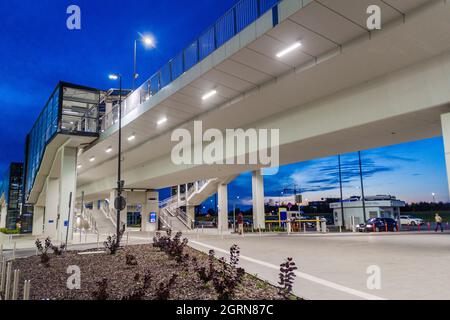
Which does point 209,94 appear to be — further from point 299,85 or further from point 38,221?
point 38,221

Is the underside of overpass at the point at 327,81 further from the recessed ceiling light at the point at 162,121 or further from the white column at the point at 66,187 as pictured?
the white column at the point at 66,187

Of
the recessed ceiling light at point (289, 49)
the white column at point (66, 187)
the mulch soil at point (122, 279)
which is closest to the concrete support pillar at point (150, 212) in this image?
the white column at point (66, 187)

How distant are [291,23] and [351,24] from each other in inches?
74.4

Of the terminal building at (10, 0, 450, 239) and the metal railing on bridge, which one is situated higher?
the metal railing on bridge

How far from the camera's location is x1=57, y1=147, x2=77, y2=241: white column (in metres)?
25.1

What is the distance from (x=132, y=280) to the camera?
906cm

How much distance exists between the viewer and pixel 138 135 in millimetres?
24266

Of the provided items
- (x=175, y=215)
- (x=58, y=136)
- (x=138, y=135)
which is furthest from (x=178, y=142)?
(x=175, y=215)

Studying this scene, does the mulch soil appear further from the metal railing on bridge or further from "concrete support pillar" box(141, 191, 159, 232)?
"concrete support pillar" box(141, 191, 159, 232)

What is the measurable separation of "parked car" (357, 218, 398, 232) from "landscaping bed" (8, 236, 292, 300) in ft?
83.3

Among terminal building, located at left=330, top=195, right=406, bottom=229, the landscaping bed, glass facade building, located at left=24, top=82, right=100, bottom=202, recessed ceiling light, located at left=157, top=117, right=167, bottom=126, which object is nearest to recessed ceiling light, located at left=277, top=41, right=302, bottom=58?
the landscaping bed

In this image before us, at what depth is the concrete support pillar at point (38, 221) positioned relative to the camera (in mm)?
51125
